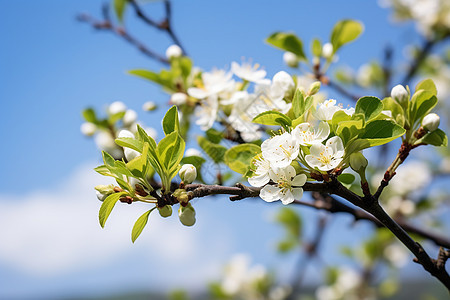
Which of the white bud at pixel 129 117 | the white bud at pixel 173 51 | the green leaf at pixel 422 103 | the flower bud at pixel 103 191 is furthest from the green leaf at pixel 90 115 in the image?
the green leaf at pixel 422 103

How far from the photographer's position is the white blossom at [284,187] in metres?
0.84

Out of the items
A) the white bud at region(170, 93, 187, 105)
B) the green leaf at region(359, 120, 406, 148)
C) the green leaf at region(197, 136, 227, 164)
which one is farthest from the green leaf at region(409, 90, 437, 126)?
the white bud at region(170, 93, 187, 105)

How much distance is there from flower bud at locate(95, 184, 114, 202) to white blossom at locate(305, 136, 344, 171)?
414 millimetres

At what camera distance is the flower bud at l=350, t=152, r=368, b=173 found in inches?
34.3

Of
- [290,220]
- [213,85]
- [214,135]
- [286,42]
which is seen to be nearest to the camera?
[214,135]

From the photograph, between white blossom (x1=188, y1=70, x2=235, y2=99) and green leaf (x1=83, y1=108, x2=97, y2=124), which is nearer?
white blossom (x1=188, y1=70, x2=235, y2=99)

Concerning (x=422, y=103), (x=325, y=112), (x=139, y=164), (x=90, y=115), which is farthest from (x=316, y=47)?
(x=139, y=164)

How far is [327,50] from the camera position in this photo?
160 cm

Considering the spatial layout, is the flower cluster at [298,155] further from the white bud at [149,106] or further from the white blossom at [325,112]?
the white bud at [149,106]

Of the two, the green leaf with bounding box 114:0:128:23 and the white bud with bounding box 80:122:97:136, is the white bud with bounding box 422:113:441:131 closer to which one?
the white bud with bounding box 80:122:97:136

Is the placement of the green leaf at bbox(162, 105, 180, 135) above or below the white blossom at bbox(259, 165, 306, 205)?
above

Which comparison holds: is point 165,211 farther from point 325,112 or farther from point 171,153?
point 325,112

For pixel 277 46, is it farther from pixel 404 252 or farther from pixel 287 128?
pixel 404 252

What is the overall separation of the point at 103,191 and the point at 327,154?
465 millimetres
